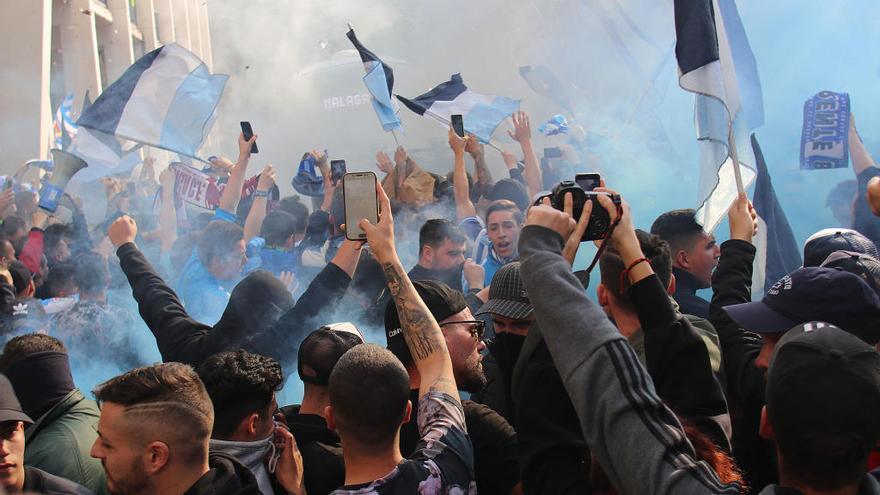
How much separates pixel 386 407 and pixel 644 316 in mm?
625

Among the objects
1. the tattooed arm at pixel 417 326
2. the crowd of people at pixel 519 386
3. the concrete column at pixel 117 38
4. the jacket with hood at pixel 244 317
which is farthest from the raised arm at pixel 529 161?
the concrete column at pixel 117 38

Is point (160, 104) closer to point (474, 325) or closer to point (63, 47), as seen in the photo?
point (474, 325)

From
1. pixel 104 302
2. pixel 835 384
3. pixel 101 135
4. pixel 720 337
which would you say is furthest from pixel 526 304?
pixel 101 135

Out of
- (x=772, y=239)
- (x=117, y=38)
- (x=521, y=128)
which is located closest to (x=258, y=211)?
(x=521, y=128)

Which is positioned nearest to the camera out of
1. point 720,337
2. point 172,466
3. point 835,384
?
point 835,384

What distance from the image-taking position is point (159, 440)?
179cm

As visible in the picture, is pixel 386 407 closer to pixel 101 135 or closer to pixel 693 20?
pixel 693 20

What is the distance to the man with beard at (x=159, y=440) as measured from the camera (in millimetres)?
1771

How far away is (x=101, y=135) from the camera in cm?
652

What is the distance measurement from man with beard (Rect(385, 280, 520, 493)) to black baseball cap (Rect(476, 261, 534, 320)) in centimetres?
8

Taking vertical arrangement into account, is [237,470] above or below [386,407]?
below

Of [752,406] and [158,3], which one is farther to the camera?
[158,3]

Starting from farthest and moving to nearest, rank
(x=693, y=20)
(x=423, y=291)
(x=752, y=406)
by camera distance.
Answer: (x=693, y=20) < (x=423, y=291) < (x=752, y=406)

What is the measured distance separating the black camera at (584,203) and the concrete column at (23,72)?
13.8 meters
